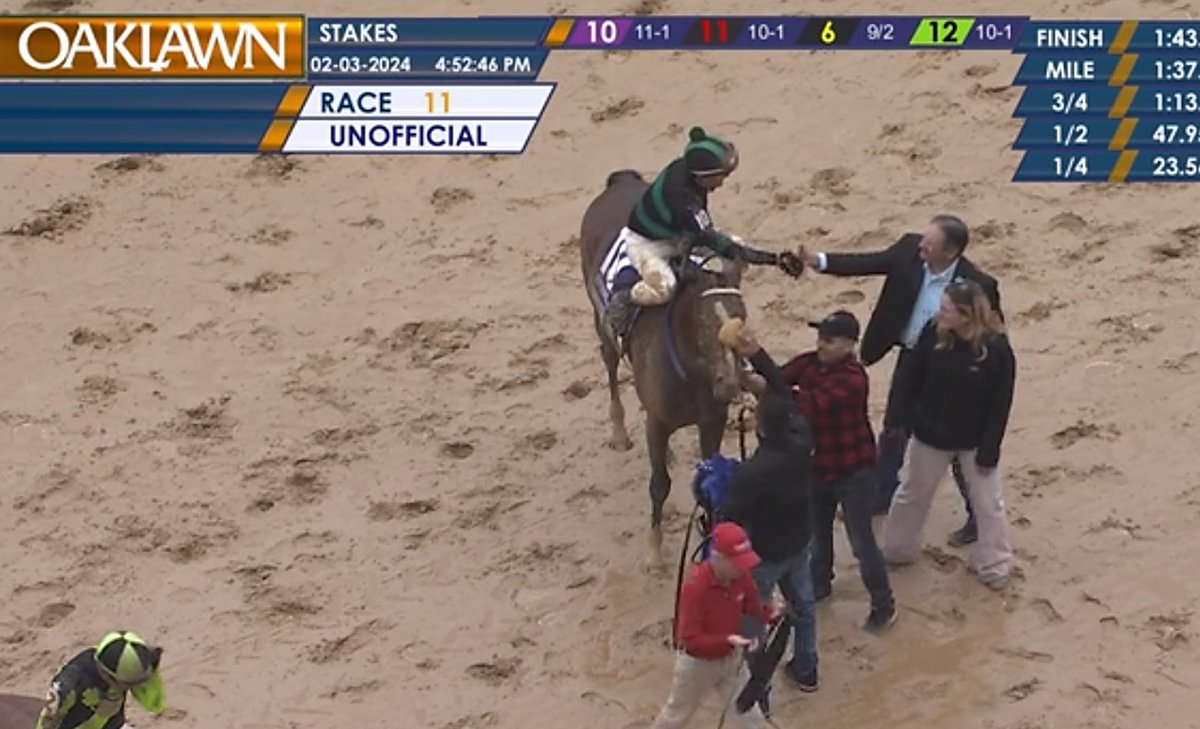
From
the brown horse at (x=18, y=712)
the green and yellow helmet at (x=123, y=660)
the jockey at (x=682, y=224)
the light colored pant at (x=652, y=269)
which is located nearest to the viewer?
the green and yellow helmet at (x=123, y=660)

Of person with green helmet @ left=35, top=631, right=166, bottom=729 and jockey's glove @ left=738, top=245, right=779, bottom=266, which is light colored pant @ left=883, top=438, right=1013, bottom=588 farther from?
person with green helmet @ left=35, top=631, right=166, bottom=729

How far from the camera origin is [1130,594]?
349 inches

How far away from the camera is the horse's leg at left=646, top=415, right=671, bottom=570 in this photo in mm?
9117

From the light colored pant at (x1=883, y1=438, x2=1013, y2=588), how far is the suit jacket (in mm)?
543

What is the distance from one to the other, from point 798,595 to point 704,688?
752mm

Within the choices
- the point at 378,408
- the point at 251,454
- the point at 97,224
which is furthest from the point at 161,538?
the point at 97,224

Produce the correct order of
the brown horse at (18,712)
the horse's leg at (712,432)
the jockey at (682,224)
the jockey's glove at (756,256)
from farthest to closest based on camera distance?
1. the horse's leg at (712,432)
2. the jockey at (682,224)
3. the jockey's glove at (756,256)
4. the brown horse at (18,712)

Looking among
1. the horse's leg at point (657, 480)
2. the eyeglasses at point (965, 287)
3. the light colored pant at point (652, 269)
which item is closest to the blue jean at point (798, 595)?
the horse's leg at point (657, 480)

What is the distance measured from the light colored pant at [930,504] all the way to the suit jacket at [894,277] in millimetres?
543

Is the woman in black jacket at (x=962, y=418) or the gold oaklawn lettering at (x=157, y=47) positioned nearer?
the woman in black jacket at (x=962, y=418)

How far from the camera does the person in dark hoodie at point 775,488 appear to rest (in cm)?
751
